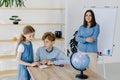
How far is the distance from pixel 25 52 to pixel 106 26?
7.04 feet

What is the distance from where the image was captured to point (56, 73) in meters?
2.70

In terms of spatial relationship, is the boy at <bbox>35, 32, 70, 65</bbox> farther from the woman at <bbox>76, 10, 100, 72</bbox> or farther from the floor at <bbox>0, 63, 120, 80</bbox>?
the floor at <bbox>0, 63, 120, 80</bbox>

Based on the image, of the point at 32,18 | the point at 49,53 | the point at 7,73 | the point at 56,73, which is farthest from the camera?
the point at 32,18

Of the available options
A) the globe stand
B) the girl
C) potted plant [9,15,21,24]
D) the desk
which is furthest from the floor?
the globe stand

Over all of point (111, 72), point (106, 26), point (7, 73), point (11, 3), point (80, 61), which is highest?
point (11, 3)

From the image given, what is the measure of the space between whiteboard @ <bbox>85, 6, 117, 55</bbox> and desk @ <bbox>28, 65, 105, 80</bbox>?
1914 millimetres

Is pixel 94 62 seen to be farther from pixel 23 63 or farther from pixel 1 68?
pixel 1 68

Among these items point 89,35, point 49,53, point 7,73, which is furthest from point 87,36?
point 7,73

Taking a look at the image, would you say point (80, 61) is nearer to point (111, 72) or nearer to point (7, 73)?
→ point (7, 73)

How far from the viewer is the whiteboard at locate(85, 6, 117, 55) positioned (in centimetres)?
457

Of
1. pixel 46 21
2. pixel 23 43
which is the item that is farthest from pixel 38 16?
pixel 23 43

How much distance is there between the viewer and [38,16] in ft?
16.8

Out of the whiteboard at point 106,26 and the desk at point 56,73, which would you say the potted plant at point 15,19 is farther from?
the desk at point 56,73

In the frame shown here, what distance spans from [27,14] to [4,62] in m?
1.13
